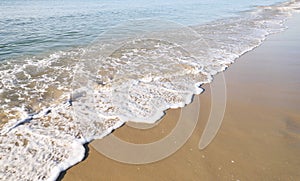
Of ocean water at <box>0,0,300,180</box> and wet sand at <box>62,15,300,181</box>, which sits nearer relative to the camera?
wet sand at <box>62,15,300,181</box>

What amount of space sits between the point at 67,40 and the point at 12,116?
6978mm

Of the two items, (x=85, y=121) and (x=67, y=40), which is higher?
(x=67, y=40)

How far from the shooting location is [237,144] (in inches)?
127

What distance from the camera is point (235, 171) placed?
2.78m

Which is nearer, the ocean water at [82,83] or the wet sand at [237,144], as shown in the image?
the wet sand at [237,144]

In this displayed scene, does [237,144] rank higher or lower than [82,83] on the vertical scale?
lower

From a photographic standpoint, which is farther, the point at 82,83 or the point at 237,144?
the point at 82,83

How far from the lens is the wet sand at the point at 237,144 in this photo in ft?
9.07

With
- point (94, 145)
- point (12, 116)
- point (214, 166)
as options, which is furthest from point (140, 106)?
point (12, 116)

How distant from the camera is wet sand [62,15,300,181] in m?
2.76

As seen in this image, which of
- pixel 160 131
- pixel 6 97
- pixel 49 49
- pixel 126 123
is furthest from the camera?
pixel 49 49

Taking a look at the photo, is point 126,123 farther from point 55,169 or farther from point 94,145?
point 55,169

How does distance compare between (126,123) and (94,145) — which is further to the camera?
(126,123)

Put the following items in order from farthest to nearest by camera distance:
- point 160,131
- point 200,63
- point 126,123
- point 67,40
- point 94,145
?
point 67,40 < point 200,63 < point 126,123 < point 160,131 < point 94,145
